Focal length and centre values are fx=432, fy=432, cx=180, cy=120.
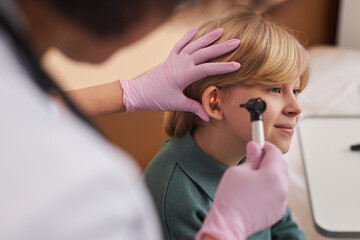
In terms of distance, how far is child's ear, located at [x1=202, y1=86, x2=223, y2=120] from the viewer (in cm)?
87

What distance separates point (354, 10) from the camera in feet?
7.32

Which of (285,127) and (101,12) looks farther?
(285,127)

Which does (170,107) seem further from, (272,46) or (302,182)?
(302,182)

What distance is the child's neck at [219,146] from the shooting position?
90 cm

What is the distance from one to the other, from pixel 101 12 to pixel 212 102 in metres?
0.29

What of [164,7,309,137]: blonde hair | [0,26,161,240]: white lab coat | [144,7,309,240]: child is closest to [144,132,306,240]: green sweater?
[144,7,309,240]: child

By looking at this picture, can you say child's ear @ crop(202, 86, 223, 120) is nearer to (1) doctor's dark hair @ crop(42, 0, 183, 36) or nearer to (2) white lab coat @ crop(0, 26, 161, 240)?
(1) doctor's dark hair @ crop(42, 0, 183, 36)

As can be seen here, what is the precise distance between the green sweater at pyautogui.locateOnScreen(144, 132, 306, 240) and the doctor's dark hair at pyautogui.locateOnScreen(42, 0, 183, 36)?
0.29 meters

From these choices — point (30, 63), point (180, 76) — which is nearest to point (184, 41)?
point (180, 76)

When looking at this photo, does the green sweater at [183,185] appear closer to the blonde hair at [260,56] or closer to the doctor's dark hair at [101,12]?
the blonde hair at [260,56]

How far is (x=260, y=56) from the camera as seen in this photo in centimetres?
82

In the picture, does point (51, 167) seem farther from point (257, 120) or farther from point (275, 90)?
point (275, 90)

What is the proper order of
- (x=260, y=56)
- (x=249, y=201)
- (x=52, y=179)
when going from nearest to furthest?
(x=52, y=179) → (x=249, y=201) → (x=260, y=56)

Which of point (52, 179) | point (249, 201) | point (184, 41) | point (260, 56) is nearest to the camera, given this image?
point (52, 179)
